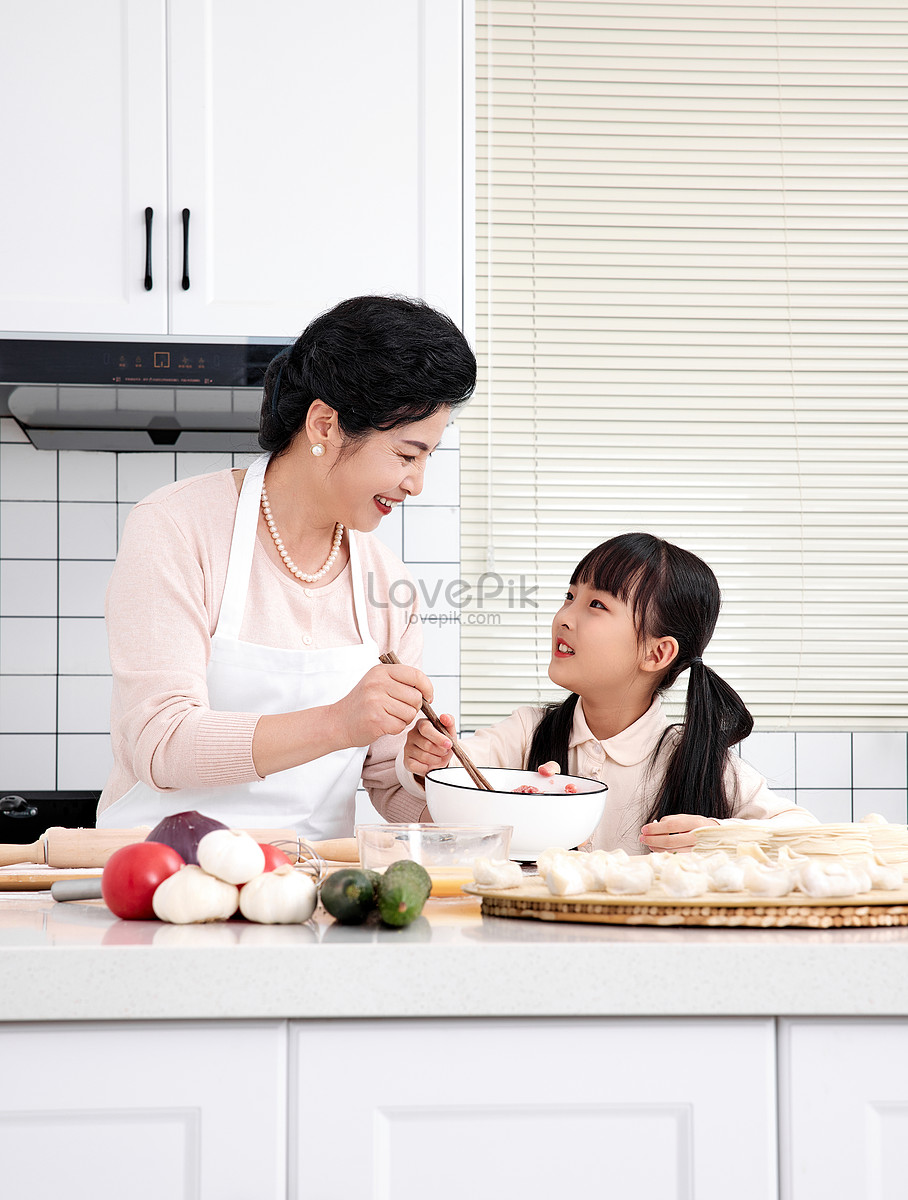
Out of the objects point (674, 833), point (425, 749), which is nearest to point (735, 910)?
point (674, 833)

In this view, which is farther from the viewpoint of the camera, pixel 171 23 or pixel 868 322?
pixel 868 322

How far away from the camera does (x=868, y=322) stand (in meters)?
2.51

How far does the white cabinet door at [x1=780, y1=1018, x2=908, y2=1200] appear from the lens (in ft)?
2.05

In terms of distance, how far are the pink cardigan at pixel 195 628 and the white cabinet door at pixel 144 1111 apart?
61 centimetres

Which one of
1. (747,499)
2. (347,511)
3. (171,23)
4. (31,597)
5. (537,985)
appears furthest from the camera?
(747,499)

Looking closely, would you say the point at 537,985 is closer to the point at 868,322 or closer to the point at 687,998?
the point at 687,998

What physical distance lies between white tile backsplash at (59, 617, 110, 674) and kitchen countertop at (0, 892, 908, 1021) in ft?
5.52

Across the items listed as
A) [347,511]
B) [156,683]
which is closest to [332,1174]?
[156,683]

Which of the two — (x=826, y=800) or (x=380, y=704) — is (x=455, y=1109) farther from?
(x=826, y=800)

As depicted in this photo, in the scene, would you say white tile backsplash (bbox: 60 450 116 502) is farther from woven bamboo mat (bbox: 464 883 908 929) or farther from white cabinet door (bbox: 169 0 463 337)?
woven bamboo mat (bbox: 464 883 908 929)

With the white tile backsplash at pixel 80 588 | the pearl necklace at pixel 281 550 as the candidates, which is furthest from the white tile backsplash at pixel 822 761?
the white tile backsplash at pixel 80 588

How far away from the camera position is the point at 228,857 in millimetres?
690

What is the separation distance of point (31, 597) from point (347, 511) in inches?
42.6

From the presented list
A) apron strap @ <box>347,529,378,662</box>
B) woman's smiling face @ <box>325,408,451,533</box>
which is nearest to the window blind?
apron strap @ <box>347,529,378,662</box>
